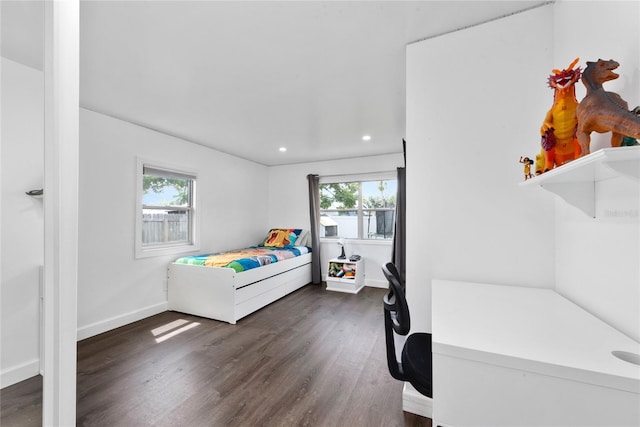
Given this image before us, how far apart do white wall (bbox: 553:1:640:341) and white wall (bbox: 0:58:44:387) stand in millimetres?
2893

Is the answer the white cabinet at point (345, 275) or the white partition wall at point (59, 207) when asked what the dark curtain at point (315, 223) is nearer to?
the white cabinet at point (345, 275)

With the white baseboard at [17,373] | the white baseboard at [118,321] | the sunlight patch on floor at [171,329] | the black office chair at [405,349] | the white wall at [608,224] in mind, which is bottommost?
the sunlight patch on floor at [171,329]

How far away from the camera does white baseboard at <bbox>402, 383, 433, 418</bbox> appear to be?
1.50m

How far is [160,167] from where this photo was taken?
128 inches

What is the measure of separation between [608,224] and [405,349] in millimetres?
965

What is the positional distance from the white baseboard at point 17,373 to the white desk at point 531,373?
2.57m

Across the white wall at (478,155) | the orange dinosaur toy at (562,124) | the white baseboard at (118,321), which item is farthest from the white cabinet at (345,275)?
the orange dinosaur toy at (562,124)

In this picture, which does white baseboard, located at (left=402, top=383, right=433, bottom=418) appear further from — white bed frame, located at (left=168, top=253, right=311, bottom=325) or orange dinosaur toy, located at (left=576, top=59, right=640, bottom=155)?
white bed frame, located at (left=168, top=253, right=311, bottom=325)

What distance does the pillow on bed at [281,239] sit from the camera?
4656 millimetres

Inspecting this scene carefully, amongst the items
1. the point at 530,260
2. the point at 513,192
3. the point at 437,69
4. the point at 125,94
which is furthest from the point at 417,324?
the point at 125,94

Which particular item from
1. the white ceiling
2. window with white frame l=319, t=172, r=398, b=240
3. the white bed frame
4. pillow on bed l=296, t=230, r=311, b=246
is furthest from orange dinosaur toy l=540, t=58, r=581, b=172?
pillow on bed l=296, t=230, r=311, b=246

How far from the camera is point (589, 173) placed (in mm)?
825

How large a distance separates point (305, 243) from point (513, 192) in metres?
3.91

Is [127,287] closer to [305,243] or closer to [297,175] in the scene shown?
[305,243]
